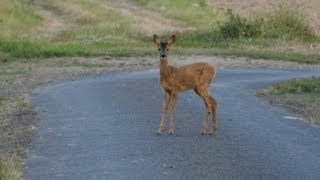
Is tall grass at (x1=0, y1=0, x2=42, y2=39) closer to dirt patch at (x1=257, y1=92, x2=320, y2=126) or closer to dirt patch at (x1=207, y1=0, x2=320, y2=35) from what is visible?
dirt patch at (x1=207, y1=0, x2=320, y2=35)

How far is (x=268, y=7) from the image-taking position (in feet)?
140

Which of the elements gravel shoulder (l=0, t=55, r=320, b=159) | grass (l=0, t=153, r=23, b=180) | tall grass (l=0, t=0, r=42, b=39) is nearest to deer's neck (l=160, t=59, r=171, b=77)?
gravel shoulder (l=0, t=55, r=320, b=159)

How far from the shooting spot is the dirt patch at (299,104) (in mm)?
15871

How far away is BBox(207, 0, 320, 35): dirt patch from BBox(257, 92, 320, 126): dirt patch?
1864 centimetres

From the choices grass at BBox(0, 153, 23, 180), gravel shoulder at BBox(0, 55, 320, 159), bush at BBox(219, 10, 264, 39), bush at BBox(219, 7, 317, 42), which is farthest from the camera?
bush at BBox(219, 7, 317, 42)

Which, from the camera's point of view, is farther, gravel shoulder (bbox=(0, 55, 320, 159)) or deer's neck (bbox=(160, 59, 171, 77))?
gravel shoulder (bbox=(0, 55, 320, 159))

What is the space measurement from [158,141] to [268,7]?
3074 centimetres

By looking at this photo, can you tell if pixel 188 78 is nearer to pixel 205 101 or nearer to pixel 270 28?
pixel 205 101

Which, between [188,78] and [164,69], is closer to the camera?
[164,69]

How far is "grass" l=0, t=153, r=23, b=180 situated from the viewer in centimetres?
1040

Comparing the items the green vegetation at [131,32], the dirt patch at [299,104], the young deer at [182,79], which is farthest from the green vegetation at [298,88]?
the green vegetation at [131,32]

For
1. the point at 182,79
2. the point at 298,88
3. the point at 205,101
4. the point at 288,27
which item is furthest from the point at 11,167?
the point at 288,27

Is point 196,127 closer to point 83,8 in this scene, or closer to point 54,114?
point 54,114

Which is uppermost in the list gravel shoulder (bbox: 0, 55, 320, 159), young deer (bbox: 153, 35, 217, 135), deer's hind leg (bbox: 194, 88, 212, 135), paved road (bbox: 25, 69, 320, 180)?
young deer (bbox: 153, 35, 217, 135)
